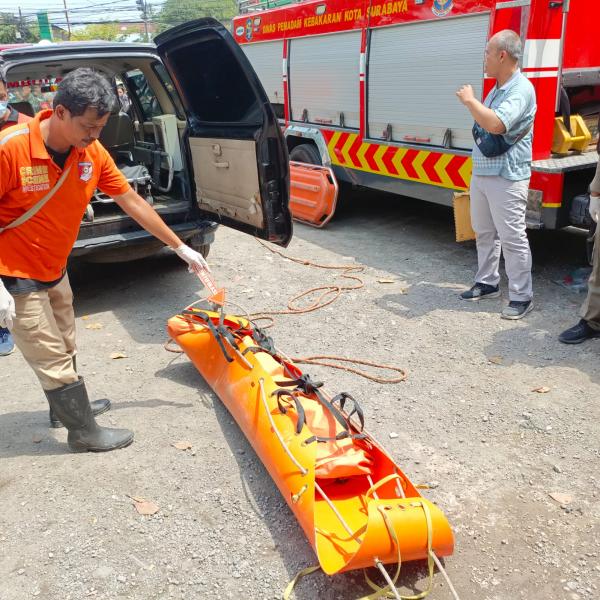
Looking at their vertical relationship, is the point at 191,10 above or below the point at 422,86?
above

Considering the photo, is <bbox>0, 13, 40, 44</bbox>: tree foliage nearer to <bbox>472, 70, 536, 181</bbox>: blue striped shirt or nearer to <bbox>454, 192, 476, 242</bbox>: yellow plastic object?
<bbox>454, 192, 476, 242</bbox>: yellow plastic object

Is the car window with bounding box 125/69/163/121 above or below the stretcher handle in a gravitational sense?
above

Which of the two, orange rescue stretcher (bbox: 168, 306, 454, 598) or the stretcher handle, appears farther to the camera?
the stretcher handle

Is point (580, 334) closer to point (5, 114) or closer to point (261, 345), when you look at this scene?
point (261, 345)

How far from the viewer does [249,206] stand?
468 cm

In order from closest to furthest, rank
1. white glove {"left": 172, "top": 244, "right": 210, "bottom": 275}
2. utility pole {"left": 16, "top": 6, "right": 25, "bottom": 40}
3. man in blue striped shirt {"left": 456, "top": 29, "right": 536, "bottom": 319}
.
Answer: white glove {"left": 172, "top": 244, "right": 210, "bottom": 275} < man in blue striped shirt {"left": 456, "top": 29, "right": 536, "bottom": 319} < utility pole {"left": 16, "top": 6, "right": 25, "bottom": 40}

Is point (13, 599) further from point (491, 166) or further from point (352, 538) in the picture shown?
point (491, 166)

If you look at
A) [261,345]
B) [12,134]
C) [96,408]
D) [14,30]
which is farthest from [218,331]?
[14,30]

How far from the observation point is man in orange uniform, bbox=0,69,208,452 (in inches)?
104

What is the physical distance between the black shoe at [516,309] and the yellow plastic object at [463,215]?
1.00 meters

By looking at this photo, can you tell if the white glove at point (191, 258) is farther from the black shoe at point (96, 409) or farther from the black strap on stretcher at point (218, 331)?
the black shoe at point (96, 409)

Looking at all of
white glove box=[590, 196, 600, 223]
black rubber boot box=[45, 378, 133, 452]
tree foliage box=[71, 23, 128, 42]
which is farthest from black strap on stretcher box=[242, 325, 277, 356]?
tree foliage box=[71, 23, 128, 42]

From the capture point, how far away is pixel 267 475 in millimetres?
3055

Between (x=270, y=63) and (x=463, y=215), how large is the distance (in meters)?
4.32
